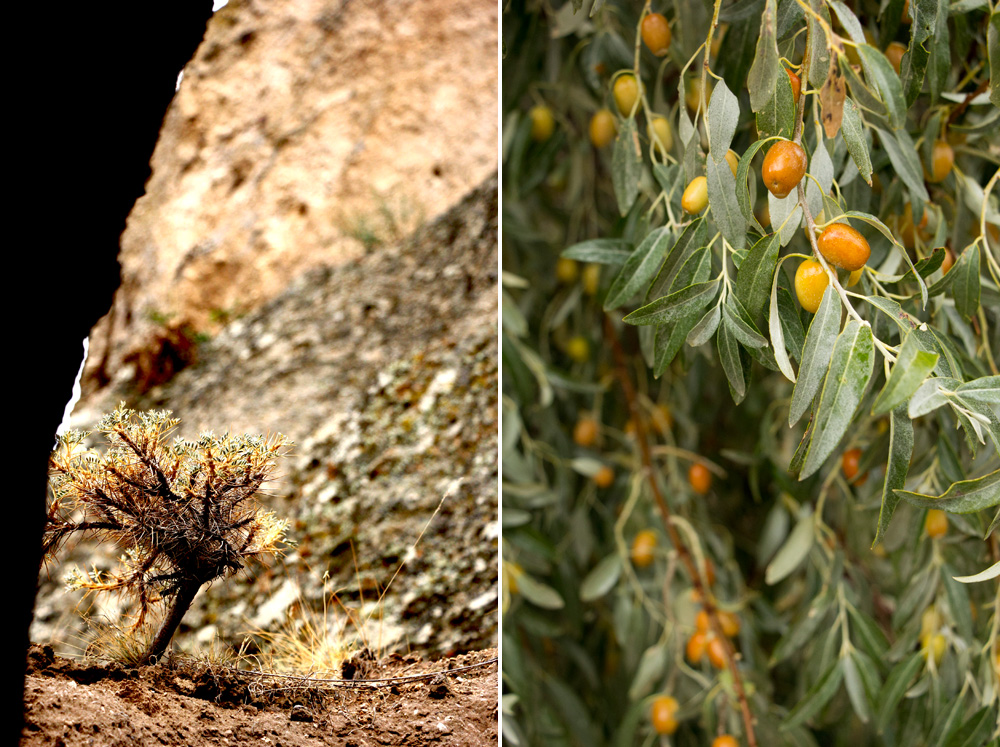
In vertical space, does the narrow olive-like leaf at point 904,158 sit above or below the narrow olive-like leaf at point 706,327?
above

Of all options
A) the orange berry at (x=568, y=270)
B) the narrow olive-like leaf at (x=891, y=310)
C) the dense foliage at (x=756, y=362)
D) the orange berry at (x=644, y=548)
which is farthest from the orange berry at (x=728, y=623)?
the narrow olive-like leaf at (x=891, y=310)

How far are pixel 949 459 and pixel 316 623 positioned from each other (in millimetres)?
623

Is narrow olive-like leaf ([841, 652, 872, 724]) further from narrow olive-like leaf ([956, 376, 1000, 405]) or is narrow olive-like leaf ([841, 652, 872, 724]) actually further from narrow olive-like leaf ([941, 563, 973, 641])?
narrow olive-like leaf ([956, 376, 1000, 405])

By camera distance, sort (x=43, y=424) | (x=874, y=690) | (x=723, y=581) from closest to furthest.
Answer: (x=43, y=424) < (x=874, y=690) < (x=723, y=581)

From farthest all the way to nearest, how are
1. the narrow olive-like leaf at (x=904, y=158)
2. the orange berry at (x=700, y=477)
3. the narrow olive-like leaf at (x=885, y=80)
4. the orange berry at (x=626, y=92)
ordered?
the orange berry at (x=700, y=477) → the orange berry at (x=626, y=92) → the narrow olive-like leaf at (x=904, y=158) → the narrow olive-like leaf at (x=885, y=80)

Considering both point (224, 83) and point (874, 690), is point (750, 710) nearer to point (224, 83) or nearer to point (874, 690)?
point (874, 690)

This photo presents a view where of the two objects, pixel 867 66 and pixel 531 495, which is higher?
pixel 867 66

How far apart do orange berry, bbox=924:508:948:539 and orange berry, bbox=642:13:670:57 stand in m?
0.55

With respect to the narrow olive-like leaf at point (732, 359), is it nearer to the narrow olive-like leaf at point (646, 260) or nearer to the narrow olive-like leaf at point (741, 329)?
the narrow olive-like leaf at point (741, 329)

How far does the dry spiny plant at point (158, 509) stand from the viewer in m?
0.61

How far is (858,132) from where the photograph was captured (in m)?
0.48

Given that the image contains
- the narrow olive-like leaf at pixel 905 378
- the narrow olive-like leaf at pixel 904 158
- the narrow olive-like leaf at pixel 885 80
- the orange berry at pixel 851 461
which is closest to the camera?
the narrow olive-like leaf at pixel 905 378

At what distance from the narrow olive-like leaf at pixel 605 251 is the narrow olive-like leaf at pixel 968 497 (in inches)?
13.8

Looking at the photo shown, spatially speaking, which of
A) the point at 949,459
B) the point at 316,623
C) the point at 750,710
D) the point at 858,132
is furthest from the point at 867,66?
the point at 750,710
